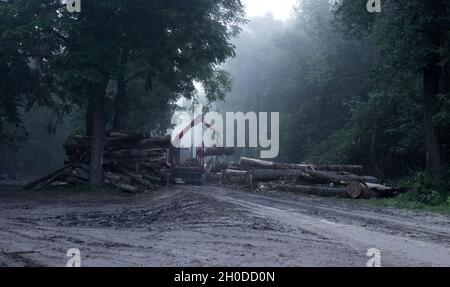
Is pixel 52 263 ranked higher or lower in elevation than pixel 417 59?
lower

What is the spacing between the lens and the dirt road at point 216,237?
23.1 feet

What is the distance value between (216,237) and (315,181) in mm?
16589

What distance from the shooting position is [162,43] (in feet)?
75.4

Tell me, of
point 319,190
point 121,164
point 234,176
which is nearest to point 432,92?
point 319,190

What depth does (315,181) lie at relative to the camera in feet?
81.6

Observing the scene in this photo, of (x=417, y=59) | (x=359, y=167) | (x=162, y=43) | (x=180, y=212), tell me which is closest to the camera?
(x=180, y=212)

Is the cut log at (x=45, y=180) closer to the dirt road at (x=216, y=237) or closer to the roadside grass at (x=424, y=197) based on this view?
the dirt road at (x=216, y=237)

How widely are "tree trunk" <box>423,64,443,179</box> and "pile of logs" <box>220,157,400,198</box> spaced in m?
1.96

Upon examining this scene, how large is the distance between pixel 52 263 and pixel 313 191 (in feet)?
58.0

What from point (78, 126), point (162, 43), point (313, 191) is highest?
point (162, 43)

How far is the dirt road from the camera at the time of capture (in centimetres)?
705

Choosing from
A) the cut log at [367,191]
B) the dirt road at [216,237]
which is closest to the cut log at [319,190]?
the cut log at [367,191]
